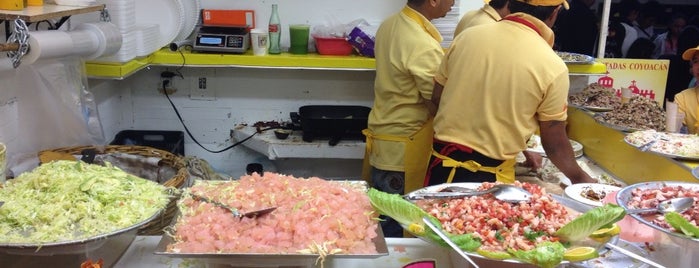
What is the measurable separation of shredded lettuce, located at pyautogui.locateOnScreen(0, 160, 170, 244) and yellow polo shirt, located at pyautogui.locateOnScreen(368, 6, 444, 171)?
5.53ft

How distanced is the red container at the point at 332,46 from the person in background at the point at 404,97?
90 centimetres

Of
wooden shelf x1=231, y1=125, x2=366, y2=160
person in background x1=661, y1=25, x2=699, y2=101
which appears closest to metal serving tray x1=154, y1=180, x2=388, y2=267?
wooden shelf x1=231, y1=125, x2=366, y2=160

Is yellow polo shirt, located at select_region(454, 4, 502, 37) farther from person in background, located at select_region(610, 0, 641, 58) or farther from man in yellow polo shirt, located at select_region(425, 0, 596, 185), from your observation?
person in background, located at select_region(610, 0, 641, 58)

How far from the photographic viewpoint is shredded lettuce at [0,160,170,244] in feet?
5.16

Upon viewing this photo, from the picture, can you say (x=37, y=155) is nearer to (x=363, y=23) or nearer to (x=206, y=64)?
(x=206, y=64)

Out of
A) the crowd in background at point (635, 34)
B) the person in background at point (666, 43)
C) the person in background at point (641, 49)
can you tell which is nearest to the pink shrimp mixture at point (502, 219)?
the crowd in background at point (635, 34)

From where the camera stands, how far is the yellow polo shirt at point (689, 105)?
12.6 ft

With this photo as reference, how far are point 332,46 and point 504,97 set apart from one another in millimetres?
1967

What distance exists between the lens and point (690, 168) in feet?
8.78

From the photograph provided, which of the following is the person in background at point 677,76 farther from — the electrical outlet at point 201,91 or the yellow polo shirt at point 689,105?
the electrical outlet at point 201,91

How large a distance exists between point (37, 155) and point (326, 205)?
1.52 metres

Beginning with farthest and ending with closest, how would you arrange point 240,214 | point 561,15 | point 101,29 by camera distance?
1. point 561,15
2. point 101,29
3. point 240,214

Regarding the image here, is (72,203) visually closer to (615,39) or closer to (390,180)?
(390,180)

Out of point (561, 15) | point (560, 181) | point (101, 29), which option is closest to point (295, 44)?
point (101, 29)
